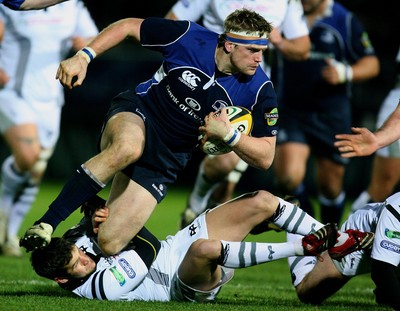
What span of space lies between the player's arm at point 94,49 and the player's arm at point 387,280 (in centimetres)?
228

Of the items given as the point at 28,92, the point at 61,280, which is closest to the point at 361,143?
the point at 61,280

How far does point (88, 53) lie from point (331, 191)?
456 centimetres

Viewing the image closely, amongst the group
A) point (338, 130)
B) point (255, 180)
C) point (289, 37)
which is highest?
→ point (289, 37)

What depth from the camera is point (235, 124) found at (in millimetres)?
6770

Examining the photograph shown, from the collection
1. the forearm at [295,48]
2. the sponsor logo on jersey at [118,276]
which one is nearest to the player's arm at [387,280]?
the sponsor logo on jersey at [118,276]

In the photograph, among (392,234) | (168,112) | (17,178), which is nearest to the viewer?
(392,234)

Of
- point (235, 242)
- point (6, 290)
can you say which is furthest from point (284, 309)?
point (6, 290)

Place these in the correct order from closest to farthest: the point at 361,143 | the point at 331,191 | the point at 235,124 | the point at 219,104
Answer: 1. the point at 361,143
2. the point at 235,124
3. the point at 219,104
4. the point at 331,191

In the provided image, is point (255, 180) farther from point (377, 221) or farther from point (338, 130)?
point (377, 221)

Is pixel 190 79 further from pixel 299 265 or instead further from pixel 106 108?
pixel 106 108

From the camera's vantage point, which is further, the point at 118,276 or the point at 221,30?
the point at 221,30

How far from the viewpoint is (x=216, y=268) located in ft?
22.1

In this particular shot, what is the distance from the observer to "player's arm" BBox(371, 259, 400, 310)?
616cm

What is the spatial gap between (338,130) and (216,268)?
4.57m
